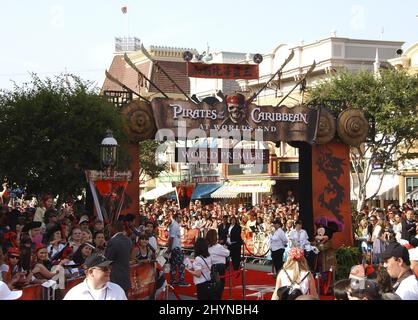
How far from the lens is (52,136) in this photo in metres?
19.2

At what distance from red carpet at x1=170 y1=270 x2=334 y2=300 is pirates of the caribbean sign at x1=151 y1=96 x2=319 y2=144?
3620mm

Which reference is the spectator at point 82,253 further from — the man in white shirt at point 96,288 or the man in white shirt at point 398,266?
the man in white shirt at point 398,266

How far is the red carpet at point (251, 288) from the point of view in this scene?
15391 millimetres

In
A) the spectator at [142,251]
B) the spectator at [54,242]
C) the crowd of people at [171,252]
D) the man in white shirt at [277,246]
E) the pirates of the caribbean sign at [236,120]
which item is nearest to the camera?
the crowd of people at [171,252]

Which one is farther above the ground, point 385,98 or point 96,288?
point 385,98

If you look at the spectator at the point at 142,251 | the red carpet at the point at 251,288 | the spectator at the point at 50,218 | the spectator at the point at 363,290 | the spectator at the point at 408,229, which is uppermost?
the spectator at the point at 363,290

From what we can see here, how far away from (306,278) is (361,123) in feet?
46.8

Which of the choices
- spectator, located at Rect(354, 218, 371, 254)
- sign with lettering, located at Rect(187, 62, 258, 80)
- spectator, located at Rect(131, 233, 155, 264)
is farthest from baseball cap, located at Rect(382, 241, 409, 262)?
sign with lettering, located at Rect(187, 62, 258, 80)

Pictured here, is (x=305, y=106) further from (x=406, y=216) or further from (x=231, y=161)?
(x=406, y=216)

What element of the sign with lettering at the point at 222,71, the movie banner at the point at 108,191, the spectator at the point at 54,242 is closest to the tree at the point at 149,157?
the sign with lettering at the point at 222,71

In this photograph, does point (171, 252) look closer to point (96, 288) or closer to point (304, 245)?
point (304, 245)

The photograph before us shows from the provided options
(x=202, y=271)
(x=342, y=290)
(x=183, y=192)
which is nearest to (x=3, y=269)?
(x=202, y=271)

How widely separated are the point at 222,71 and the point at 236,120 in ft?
4.73

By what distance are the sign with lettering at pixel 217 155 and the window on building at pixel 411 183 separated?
75.7ft
